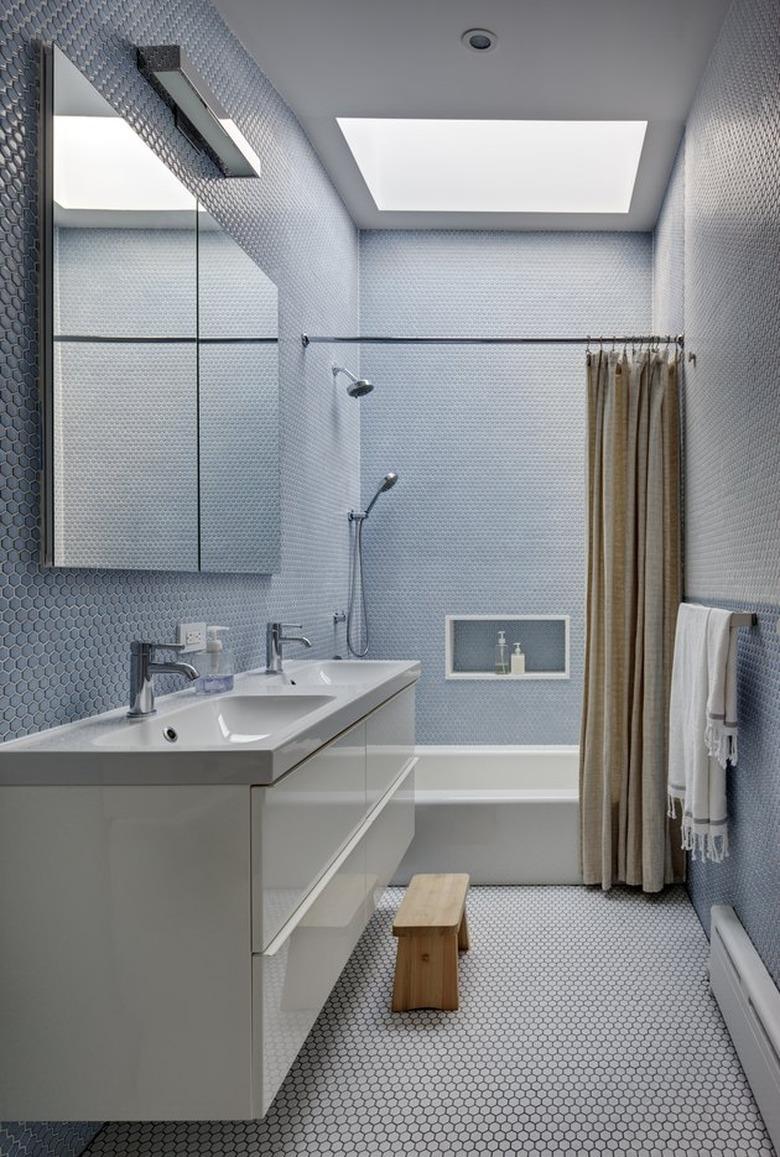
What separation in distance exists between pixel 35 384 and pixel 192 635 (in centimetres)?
79

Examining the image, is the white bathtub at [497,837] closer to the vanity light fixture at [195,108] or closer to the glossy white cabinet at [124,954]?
the glossy white cabinet at [124,954]

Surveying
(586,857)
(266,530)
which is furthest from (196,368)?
(586,857)

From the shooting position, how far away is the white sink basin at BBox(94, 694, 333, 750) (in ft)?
5.62

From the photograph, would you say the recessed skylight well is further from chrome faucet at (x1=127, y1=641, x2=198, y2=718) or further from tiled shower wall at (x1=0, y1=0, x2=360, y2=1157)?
chrome faucet at (x1=127, y1=641, x2=198, y2=718)

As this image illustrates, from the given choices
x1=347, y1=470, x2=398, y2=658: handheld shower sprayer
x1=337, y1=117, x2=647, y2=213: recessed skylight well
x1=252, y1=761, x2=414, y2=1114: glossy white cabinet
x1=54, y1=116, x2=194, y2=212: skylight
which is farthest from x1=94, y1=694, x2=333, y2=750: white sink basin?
x1=337, y1=117, x2=647, y2=213: recessed skylight well

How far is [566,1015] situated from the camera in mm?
2232

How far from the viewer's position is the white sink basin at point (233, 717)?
1.71m

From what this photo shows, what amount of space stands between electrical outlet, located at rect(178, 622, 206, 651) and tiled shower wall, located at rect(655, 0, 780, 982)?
53.4 inches

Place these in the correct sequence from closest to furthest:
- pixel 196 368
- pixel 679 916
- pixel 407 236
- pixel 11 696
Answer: pixel 11 696 → pixel 196 368 → pixel 679 916 → pixel 407 236

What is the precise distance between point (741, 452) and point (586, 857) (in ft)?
5.39

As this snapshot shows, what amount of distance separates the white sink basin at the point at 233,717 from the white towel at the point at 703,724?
1047mm

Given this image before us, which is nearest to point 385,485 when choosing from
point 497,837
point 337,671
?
point 337,671

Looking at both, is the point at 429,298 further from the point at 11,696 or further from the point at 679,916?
the point at 11,696

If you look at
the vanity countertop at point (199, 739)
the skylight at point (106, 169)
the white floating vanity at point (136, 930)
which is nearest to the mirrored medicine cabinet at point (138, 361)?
the skylight at point (106, 169)
